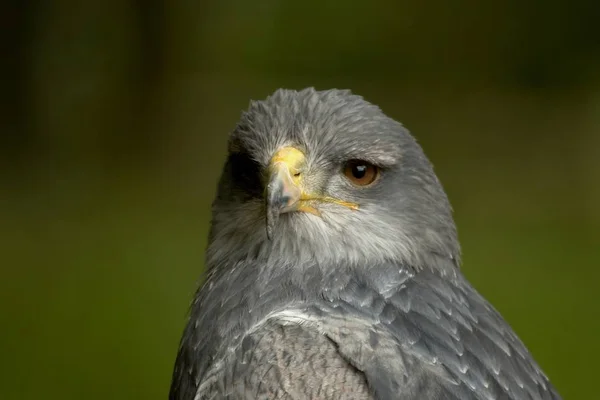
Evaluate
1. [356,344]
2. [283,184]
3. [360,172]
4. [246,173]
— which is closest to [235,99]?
[246,173]

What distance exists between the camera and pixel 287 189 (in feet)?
8.09

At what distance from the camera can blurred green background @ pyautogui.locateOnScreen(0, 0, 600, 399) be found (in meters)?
6.42

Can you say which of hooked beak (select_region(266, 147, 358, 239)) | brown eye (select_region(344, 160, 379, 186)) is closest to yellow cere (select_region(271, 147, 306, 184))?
hooked beak (select_region(266, 147, 358, 239))

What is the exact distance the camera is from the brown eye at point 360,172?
8.52 ft

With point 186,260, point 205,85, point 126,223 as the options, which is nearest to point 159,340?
point 186,260

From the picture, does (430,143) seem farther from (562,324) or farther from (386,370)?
(386,370)

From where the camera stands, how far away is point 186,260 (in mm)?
6027

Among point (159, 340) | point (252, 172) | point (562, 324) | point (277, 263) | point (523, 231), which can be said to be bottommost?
point (159, 340)

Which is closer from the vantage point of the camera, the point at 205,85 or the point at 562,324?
the point at 562,324

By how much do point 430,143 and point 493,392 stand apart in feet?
14.9

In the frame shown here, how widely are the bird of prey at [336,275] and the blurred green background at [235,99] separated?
362 cm

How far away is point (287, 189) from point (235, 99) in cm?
432

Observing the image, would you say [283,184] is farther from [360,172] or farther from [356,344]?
[356,344]

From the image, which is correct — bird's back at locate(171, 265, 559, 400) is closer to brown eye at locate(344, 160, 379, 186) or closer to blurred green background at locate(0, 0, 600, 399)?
brown eye at locate(344, 160, 379, 186)
